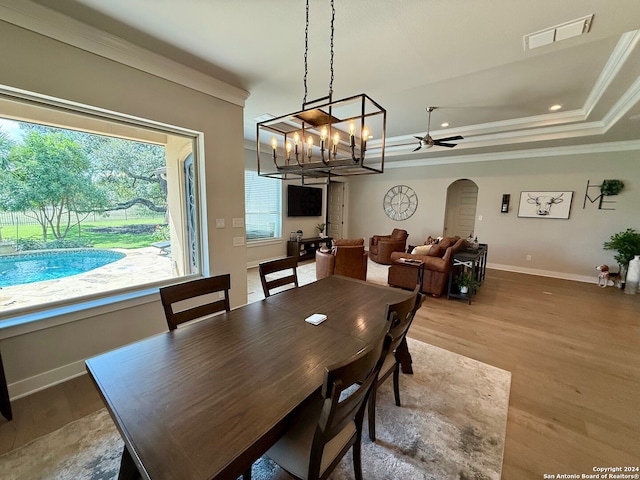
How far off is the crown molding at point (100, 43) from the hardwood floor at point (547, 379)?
2679mm

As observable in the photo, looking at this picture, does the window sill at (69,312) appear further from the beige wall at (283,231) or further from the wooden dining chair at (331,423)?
the beige wall at (283,231)

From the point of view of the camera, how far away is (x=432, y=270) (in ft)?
13.7

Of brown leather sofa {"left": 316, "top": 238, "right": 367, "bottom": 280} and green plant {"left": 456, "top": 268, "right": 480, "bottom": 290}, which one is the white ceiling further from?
green plant {"left": 456, "top": 268, "right": 480, "bottom": 290}

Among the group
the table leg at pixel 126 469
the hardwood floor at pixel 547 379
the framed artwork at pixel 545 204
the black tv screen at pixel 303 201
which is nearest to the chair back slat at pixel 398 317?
the hardwood floor at pixel 547 379

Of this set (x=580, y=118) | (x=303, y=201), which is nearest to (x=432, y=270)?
(x=580, y=118)

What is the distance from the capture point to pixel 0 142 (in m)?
1.87

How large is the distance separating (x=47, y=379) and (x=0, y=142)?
1851 millimetres

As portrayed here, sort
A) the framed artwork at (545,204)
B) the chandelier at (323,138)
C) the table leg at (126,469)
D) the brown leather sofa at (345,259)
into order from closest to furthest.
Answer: the table leg at (126,469) < the chandelier at (323,138) < the brown leather sofa at (345,259) < the framed artwork at (545,204)

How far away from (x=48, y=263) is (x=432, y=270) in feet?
15.2

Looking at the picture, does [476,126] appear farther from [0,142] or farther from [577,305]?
[0,142]

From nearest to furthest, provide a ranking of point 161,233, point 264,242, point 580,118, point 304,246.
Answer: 1. point 161,233
2. point 580,118
3. point 264,242
4. point 304,246

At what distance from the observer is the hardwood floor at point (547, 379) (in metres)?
1.59

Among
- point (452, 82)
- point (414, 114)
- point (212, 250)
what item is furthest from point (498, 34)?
point (212, 250)

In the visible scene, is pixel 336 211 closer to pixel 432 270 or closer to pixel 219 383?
pixel 432 270
